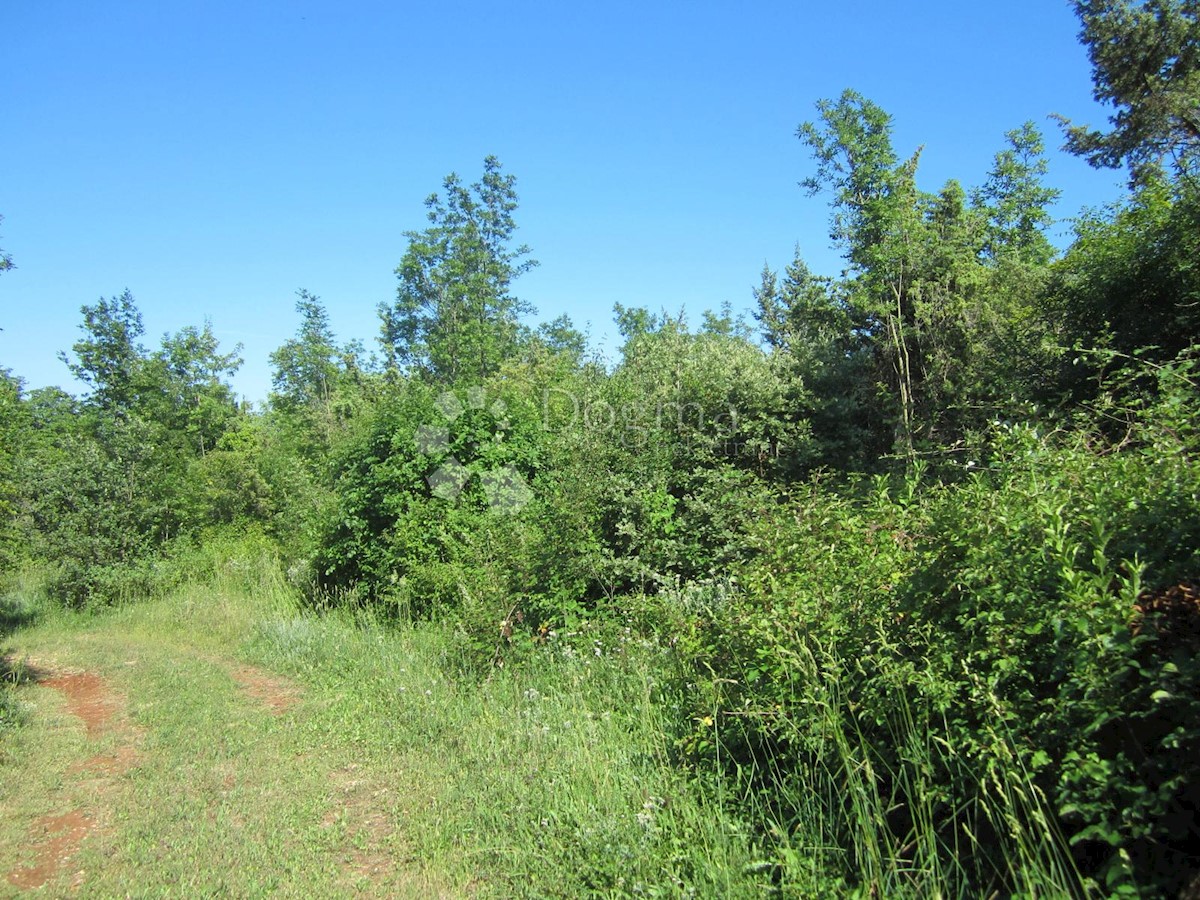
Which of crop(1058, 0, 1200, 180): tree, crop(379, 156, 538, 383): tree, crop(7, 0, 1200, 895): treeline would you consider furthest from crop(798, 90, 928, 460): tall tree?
crop(379, 156, 538, 383): tree

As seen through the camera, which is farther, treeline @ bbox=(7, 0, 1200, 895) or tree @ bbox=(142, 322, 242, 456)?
tree @ bbox=(142, 322, 242, 456)

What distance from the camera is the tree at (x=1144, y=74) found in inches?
441

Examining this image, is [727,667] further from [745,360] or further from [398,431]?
[398,431]

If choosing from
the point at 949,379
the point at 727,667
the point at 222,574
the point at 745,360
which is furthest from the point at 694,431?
the point at 222,574

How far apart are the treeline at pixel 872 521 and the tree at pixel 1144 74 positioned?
0.05 meters

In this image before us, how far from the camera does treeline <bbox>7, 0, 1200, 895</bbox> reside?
2.45m

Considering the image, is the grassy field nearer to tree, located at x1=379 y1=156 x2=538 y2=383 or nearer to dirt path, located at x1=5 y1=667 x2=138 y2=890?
dirt path, located at x1=5 y1=667 x2=138 y2=890

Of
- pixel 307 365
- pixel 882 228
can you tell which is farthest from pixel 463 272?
pixel 882 228

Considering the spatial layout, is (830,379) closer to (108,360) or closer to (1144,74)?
(1144,74)

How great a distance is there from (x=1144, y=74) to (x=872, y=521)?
12527 millimetres

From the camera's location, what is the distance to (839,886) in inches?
112

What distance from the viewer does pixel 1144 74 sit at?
39.3 feet

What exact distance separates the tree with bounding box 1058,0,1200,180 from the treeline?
0.05 metres

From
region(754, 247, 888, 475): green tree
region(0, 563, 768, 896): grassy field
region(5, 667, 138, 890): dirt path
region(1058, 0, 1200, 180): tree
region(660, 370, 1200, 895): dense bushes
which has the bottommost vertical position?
region(5, 667, 138, 890): dirt path
